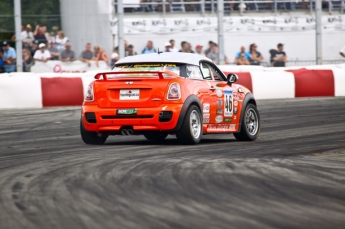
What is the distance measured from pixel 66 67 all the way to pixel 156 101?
10.4m

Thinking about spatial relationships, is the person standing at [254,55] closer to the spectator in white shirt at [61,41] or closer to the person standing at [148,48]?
the person standing at [148,48]

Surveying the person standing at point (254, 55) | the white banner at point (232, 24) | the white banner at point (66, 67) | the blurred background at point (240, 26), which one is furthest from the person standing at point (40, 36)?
the person standing at point (254, 55)

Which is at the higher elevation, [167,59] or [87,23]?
[87,23]

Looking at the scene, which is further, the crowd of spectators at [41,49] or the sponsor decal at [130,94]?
the crowd of spectators at [41,49]

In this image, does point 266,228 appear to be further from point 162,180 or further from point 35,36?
point 35,36

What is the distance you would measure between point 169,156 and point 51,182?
2.40m

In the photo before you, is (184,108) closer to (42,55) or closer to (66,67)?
(42,55)

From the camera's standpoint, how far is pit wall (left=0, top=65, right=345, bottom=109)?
19797mm

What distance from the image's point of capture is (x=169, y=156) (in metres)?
10.0

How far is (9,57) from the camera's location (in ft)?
68.6

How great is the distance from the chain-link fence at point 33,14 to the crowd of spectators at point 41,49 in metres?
0.11

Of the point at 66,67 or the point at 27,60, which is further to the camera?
the point at 66,67

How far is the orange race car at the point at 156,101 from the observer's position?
37.3ft

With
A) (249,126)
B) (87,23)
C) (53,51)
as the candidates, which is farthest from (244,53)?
(249,126)
